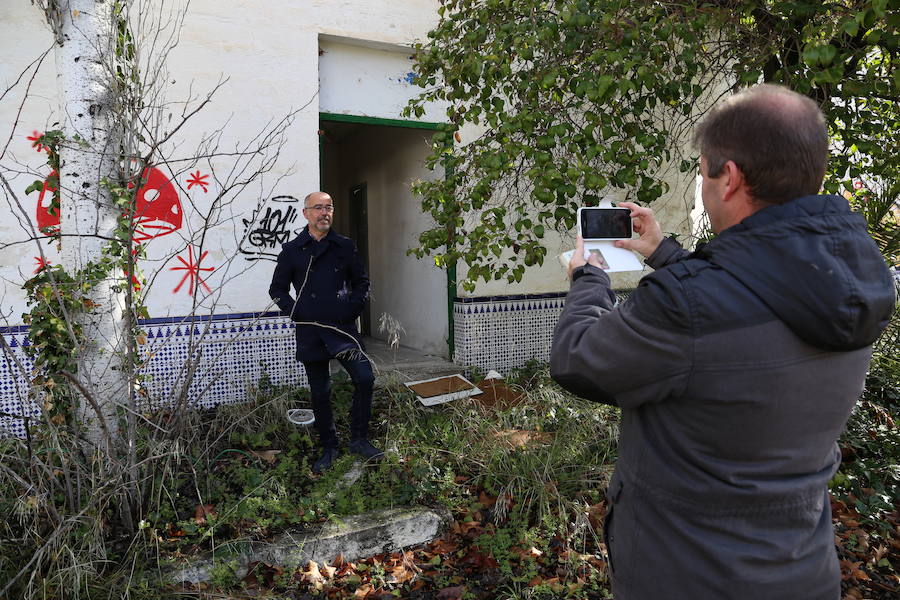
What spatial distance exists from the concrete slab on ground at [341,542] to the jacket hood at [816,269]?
2.72 meters

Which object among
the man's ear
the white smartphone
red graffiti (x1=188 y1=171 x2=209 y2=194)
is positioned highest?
red graffiti (x1=188 y1=171 x2=209 y2=194)

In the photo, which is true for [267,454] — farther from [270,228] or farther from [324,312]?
[270,228]

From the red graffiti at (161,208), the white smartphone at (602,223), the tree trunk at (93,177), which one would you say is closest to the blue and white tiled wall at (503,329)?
the red graffiti at (161,208)

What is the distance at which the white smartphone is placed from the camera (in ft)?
5.77

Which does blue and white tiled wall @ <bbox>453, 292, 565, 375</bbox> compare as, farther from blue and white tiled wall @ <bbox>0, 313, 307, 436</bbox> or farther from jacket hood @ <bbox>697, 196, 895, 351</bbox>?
jacket hood @ <bbox>697, 196, 895, 351</bbox>

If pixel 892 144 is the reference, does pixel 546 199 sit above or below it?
below

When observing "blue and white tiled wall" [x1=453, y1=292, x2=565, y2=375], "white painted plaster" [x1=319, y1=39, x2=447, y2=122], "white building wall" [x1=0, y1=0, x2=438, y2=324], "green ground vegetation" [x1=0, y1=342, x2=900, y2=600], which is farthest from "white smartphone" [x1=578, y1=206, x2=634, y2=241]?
"blue and white tiled wall" [x1=453, y1=292, x2=565, y2=375]

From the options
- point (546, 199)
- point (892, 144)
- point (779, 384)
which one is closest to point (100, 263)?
point (546, 199)

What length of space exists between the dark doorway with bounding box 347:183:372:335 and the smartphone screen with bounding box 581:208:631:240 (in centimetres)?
723

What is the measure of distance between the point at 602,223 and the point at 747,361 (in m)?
0.66

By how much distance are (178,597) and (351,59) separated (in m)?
5.06

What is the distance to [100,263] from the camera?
10.4 ft

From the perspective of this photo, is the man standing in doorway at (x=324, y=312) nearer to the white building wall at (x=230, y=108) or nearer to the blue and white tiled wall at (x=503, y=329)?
the white building wall at (x=230, y=108)

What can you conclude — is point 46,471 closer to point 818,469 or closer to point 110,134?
point 110,134
